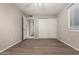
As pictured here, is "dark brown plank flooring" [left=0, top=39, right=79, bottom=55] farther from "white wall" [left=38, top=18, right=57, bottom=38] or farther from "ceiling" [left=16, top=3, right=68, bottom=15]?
"white wall" [left=38, top=18, right=57, bottom=38]

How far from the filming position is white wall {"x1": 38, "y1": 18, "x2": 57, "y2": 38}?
703 centimetres

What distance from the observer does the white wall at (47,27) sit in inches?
277

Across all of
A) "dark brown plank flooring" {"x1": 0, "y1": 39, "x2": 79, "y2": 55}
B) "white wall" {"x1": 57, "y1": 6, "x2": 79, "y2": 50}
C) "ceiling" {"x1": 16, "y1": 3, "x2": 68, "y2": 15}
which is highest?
"ceiling" {"x1": 16, "y1": 3, "x2": 68, "y2": 15}

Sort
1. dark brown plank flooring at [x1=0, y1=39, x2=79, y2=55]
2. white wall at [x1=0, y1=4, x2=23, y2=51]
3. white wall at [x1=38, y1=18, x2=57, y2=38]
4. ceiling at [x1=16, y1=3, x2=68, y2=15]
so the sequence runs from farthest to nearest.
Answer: white wall at [x1=38, y1=18, x2=57, y2=38]
ceiling at [x1=16, y1=3, x2=68, y2=15]
white wall at [x1=0, y1=4, x2=23, y2=51]
dark brown plank flooring at [x1=0, y1=39, x2=79, y2=55]

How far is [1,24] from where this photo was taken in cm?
302

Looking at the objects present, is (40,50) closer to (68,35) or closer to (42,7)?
(68,35)

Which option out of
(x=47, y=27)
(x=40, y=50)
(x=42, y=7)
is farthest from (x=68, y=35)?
(x=47, y=27)

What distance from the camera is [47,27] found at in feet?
23.3

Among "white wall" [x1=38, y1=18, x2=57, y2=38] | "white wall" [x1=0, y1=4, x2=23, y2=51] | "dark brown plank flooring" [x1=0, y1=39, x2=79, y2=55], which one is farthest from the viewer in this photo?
"white wall" [x1=38, y1=18, x2=57, y2=38]

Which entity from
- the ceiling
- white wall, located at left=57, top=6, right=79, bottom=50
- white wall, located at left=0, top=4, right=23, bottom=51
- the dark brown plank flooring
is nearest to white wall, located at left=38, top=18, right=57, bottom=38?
the ceiling

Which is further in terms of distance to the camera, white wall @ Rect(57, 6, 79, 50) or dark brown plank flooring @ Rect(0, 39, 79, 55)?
white wall @ Rect(57, 6, 79, 50)
